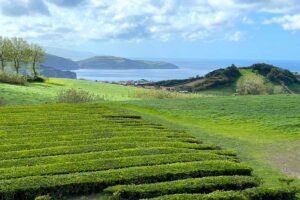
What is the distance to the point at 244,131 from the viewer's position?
103 ft

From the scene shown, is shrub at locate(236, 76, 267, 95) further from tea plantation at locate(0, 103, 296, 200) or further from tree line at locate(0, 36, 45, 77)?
tea plantation at locate(0, 103, 296, 200)

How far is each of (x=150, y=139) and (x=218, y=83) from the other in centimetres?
8383

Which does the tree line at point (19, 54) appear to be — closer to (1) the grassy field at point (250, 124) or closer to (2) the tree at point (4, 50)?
(2) the tree at point (4, 50)

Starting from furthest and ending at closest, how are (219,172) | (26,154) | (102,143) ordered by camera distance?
(102,143) < (26,154) < (219,172)

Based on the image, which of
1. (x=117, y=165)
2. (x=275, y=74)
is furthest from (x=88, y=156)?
(x=275, y=74)

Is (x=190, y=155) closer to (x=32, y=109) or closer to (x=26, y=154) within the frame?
(x=26, y=154)

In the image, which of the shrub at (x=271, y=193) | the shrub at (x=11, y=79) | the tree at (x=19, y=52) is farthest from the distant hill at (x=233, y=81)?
the shrub at (x=271, y=193)

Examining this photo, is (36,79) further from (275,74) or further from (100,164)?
(100,164)

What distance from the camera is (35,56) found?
312 ft

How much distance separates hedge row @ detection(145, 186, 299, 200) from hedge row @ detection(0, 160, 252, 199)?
207cm

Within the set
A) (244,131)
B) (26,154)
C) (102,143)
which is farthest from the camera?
(244,131)

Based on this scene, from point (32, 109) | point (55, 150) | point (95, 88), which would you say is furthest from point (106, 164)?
point (95, 88)

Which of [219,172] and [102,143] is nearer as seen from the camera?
[219,172]

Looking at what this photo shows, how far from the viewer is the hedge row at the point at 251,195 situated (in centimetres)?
1596
